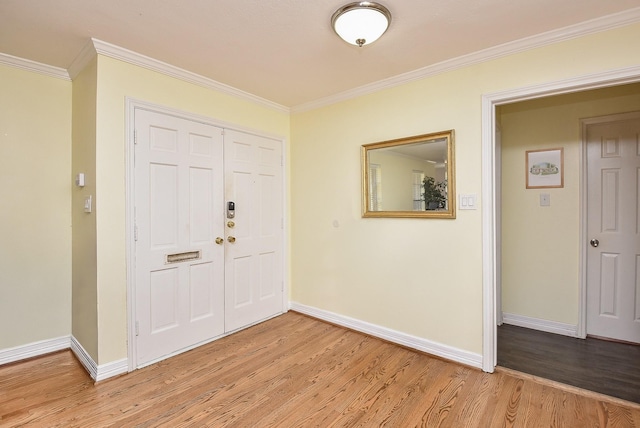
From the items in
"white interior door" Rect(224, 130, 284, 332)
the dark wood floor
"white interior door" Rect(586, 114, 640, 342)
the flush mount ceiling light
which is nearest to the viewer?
the flush mount ceiling light

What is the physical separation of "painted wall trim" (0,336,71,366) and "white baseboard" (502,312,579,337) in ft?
14.2

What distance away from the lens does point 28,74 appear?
8.09 ft

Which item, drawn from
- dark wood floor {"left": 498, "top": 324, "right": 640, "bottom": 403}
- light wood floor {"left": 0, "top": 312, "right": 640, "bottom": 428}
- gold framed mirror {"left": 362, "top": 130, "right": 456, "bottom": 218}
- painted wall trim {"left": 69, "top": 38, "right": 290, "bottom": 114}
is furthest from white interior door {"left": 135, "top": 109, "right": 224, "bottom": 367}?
dark wood floor {"left": 498, "top": 324, "right": 640, "bottom": 403}

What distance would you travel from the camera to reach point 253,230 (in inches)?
128

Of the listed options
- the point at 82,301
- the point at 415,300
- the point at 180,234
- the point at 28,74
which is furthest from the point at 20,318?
the point at 415,300

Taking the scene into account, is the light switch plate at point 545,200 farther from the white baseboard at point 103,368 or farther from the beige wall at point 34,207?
the beige wall at point 34,207

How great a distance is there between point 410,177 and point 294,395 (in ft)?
6.39

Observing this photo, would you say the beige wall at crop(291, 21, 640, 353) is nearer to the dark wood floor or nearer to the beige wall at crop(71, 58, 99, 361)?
the dark wood floor

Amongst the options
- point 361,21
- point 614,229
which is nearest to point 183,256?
point 361,21

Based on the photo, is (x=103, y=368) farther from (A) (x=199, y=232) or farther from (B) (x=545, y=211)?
(B) (x=545, y=211)

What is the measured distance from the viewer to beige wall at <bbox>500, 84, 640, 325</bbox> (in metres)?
2.92

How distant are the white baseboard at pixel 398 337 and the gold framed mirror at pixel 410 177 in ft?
3.56

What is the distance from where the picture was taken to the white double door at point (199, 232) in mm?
2439

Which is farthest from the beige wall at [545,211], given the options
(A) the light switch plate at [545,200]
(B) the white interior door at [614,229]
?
(B) the white interior door at [614,229]
